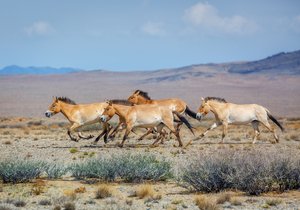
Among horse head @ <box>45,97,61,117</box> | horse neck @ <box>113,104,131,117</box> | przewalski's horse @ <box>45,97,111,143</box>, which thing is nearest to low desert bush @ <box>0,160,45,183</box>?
horse neck @ <box>113,104,131,117</box>

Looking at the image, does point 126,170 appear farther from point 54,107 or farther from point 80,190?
point 54,107

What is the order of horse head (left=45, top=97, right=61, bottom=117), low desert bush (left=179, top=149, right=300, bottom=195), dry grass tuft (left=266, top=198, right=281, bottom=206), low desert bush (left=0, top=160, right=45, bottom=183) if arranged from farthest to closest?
horse head (left=45, top=97, right=61, bottom=117)
low desert bush (left=0, top=160, right=45, bottom=183)
low desert bush (left=179, top=149, right=300, bottom=195)
dry grass tuft (left=266, top=198, right=281, bottom=206)

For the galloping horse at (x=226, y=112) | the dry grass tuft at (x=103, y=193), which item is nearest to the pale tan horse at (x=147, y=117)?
the galloping horse at (x=226, y=112)

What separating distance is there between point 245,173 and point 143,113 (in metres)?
9.26

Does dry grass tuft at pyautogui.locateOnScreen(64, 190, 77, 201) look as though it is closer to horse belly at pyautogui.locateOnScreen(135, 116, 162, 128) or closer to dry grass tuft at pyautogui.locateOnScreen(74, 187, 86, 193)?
dry grass tuft at pyautogui.locateOnScreen(74, 187, 86, 193)

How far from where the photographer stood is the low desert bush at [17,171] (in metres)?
14.0

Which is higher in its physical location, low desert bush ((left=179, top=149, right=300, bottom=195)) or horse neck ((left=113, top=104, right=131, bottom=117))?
horse neck ((left=113, top=104, right=131, bottom=117))

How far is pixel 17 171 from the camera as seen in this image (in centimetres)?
1400

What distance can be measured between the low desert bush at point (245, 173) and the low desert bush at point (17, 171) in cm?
373

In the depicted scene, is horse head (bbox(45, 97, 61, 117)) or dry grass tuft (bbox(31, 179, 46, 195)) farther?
horse head (bbox(45, 97, 61, 117))

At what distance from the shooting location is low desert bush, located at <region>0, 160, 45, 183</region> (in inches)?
550

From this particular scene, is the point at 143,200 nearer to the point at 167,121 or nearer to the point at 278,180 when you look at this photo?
the point at 278,180

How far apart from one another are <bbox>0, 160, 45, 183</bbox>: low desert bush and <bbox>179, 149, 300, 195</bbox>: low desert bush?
3.73m

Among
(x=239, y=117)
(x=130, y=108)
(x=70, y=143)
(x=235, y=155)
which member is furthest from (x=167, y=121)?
(x=235, y=155)
